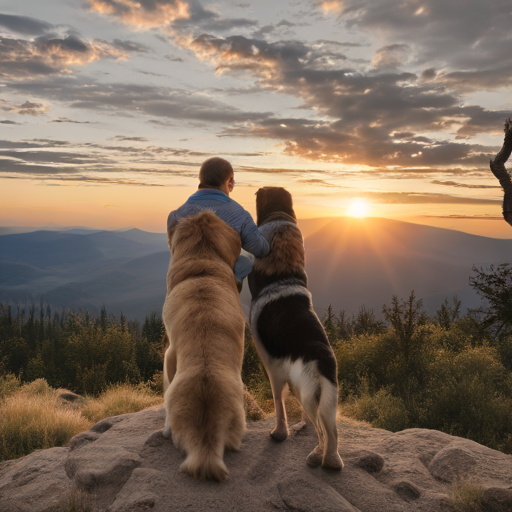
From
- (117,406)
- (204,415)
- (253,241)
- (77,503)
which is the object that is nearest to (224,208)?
(253,241)

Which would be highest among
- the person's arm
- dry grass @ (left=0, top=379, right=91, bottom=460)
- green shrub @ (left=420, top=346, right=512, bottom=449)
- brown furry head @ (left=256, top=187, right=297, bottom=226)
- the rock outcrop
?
brown furry head @ (left=256, top=187, right=297, bottom=226)

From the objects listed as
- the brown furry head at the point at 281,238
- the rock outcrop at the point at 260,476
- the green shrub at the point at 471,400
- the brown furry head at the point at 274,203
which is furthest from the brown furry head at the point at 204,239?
the green shrub at the point at 471,400

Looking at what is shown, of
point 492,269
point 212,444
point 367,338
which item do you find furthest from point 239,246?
point 367,338

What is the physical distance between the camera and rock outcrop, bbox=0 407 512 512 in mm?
3803

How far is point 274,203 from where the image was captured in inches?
207

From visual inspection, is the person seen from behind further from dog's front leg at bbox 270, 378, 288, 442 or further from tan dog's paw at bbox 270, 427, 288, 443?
tan dog's paw at bbox 270, 427, 288, 443

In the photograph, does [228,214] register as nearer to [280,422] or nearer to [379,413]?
[280,422]

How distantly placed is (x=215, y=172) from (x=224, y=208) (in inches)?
20.4

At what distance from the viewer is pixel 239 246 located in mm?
4445

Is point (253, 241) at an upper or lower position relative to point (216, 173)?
lower

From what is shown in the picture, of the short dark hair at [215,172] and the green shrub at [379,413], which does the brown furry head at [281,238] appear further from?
the green shrub at [379,413]

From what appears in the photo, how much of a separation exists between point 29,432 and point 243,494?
5.16 meters

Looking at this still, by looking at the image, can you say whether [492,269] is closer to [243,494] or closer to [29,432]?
[243,494]

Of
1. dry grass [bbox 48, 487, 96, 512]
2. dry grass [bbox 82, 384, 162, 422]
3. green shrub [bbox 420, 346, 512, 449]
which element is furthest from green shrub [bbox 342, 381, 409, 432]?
dry grass [bbox 48, 487, 96, 512]
